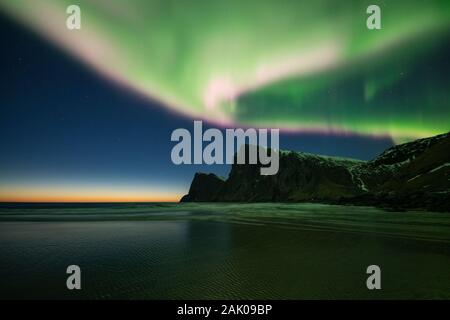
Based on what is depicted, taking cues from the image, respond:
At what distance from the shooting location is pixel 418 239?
19.4 m

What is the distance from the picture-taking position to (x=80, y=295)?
938 cm

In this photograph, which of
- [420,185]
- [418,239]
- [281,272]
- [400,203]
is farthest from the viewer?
[420,185]

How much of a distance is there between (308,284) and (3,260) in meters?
16.0

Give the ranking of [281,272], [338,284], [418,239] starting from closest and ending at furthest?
[338,284]
[281,272]
[418,239]

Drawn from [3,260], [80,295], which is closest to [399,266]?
[80,295]

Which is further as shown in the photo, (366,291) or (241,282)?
(241,282)
